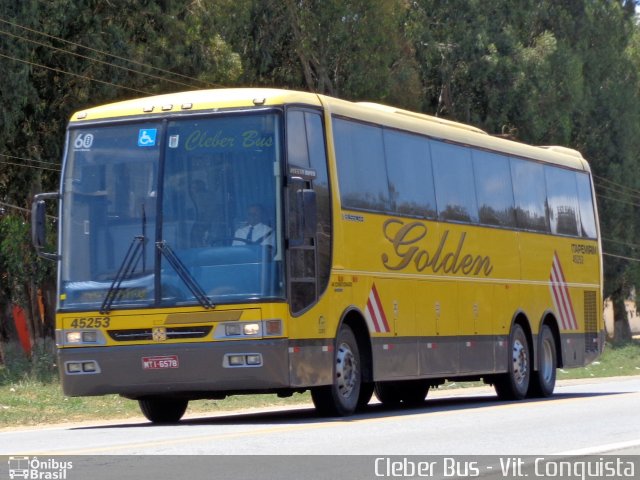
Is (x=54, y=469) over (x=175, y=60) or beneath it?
beneath

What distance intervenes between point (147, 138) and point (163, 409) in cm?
353

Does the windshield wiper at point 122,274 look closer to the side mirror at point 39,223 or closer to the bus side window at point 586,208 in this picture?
the side mirror at point 39,223

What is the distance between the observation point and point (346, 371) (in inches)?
643

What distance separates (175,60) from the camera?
110 feet

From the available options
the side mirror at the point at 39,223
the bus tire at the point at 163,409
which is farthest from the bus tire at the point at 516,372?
the side mirror at the point at 39,223

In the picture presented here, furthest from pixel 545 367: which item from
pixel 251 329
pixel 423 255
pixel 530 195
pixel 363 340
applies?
pixel 251 329

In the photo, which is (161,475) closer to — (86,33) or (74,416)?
(74,416)

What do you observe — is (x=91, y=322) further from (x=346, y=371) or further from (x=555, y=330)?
(x=555, y=330)

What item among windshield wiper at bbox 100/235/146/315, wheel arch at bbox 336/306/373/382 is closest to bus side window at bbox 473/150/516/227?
wheel arch at bbox 336/306/373/382

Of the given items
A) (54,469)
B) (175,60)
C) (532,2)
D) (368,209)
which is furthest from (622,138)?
(54,469)

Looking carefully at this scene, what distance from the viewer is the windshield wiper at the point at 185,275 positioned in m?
15.0

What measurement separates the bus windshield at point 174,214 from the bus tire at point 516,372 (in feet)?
24.3

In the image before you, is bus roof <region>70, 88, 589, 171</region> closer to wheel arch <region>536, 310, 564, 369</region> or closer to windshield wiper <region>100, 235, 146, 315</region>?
windshield wiper <region>100, 235, 146, 315</region>

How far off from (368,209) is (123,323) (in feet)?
11.6
